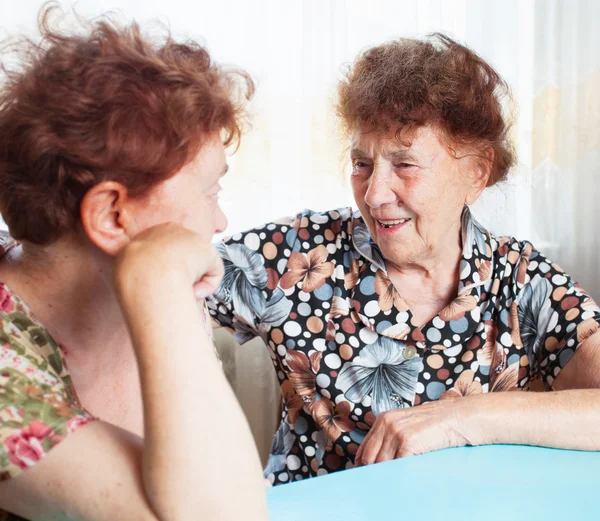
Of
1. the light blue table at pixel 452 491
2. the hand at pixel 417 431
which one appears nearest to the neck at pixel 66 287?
the light blue table at pixel 452 491

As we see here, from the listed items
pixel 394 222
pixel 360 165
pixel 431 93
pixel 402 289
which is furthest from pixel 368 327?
pixel 431 93

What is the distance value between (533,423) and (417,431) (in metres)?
0.20

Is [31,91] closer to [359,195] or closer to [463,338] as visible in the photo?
[359,195]

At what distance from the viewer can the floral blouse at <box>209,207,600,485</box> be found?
4.83ft

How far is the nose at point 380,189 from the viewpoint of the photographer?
1.44 meters

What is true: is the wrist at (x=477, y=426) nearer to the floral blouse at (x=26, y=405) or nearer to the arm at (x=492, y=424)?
the arm at (x=492, y=424)

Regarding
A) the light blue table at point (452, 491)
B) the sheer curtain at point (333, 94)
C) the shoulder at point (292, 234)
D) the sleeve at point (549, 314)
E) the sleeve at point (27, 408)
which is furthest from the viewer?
the sheer curtain at point (333, 94)

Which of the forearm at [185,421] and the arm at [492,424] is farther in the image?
the arm at [492,424]

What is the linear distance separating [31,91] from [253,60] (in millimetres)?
1507

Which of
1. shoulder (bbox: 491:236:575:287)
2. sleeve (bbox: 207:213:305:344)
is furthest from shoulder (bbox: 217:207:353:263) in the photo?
shoulder (bbox: 491:236:575:287)

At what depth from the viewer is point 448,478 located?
1016 millimetres

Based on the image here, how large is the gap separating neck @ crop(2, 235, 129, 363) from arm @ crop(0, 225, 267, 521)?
14 cm

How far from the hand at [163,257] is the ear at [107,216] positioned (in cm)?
4

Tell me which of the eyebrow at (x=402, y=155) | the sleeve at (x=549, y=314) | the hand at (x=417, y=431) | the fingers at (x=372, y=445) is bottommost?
the fingers at (x=372, y=445)
